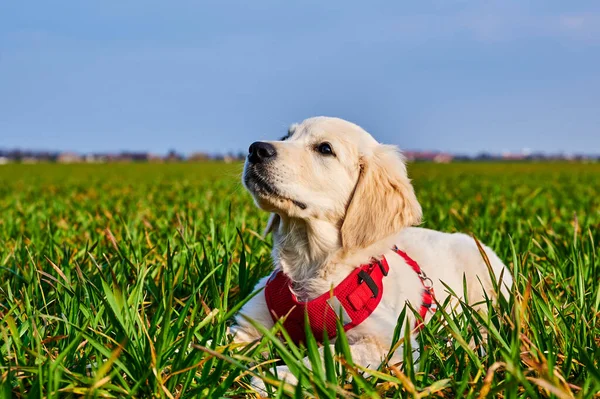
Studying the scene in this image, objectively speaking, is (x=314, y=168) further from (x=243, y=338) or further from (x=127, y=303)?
(x=127, y=303)

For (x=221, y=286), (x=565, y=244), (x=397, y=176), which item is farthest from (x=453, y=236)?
(x=221, y=286)

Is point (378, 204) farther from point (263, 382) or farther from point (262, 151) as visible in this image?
point (263, 382)

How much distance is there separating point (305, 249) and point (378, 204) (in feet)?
1.56

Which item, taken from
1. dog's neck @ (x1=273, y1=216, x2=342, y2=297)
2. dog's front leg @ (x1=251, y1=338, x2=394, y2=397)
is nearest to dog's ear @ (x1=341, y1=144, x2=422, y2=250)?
dog's neck @ (x1=273, y1=216, x2=342, y2=297)

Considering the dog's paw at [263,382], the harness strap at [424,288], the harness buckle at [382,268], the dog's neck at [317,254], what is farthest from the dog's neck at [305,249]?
the dog's paw at [263,382]

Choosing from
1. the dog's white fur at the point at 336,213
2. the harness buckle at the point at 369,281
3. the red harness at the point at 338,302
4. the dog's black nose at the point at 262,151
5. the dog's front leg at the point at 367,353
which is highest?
the dog's black nose at the point at 262,151

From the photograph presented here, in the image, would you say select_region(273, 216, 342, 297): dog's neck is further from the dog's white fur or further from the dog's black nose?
the dog's black nose

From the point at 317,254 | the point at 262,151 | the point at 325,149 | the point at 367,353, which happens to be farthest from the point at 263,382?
the point at 325,149

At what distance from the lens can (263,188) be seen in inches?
117

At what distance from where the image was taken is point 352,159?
324 cm

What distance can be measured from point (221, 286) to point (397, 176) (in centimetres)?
126

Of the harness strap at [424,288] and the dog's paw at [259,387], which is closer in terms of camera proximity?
the dog's paw at [259,387]

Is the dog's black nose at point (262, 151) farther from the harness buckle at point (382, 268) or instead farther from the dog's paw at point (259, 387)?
the dog's paw at point (259, 387)

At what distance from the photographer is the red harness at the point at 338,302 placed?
2.89 m
